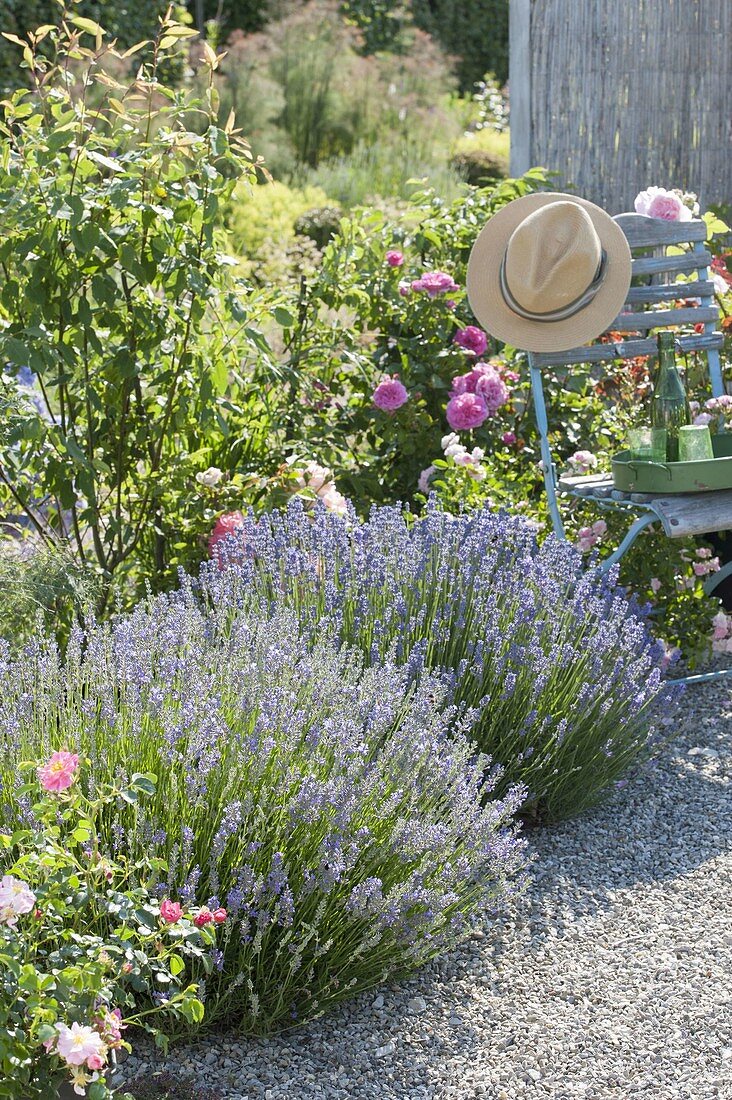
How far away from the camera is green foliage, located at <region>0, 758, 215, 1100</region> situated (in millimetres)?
1757

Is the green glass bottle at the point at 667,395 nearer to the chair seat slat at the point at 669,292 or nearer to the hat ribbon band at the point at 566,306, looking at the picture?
the hat ribbon band at the point at 566,306

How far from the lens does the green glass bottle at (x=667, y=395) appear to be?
3.92 metres

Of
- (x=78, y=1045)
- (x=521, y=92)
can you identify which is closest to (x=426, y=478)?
(x=521, y=92)

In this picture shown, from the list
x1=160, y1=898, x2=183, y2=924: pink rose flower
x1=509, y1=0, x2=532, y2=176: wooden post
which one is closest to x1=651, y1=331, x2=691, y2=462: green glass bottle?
x1=509, y1=0, x2=532, y2=176: wooden post

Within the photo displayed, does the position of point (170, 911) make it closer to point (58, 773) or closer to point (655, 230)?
point (58, 773)

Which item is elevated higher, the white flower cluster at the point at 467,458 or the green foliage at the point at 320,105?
the green foliage at the point at 320,105

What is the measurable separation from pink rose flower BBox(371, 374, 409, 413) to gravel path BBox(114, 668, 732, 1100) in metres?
1.91

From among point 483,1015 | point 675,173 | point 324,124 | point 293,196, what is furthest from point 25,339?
point 324,124

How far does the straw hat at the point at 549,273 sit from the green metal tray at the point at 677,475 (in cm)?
55

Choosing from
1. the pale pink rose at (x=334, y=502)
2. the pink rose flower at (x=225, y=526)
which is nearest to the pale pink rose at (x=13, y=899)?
the pink rose flower at (x=225, y=526)

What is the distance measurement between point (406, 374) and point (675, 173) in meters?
2.29

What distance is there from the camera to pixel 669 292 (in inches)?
173

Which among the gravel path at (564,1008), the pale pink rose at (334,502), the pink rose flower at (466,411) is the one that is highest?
the pink rose flower at (466,411)

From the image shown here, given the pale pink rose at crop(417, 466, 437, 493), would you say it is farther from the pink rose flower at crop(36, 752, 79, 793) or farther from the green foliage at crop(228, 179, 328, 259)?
the green foliage at crop(228, 179, 328, 259)
